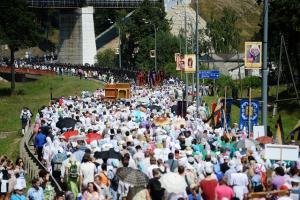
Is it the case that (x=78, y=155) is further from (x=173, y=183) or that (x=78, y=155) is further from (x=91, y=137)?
(x=173, y=183)

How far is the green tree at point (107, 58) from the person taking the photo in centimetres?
12531

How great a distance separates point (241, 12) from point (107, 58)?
127ft

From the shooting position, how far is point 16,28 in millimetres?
93938

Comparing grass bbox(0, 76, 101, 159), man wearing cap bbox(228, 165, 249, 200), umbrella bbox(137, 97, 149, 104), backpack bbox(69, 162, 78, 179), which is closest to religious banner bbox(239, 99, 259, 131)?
backpack bbox(69, 162, 78, 179)

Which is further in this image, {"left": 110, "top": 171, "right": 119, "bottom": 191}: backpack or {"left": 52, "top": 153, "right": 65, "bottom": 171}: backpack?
{"left": 52, "top": 153, "right": 65, "bottom": 171}: backpack

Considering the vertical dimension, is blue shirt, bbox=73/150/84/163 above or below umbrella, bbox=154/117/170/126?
below

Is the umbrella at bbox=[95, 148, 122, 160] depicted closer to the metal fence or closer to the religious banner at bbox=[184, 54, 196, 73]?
the religious banner at bbox=[184, 54, 196, 73]

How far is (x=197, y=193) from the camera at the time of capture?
19.6 metres

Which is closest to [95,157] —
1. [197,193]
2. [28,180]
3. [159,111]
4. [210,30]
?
[197,193]

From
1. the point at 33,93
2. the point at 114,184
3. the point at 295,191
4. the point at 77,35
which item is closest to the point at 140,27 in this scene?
the point at 77,35

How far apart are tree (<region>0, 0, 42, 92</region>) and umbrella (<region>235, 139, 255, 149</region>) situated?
69597mm

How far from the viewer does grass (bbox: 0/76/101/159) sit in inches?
2800

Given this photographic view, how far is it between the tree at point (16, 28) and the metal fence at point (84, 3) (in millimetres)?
27435

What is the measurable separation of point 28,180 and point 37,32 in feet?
221
